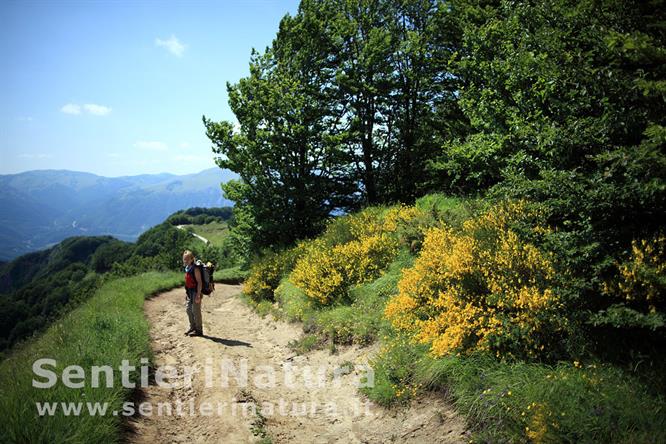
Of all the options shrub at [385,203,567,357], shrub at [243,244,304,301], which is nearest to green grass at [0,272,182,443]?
shrub at [385,203,567,357]

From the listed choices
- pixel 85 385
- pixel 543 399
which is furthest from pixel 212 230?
pixel 543 399

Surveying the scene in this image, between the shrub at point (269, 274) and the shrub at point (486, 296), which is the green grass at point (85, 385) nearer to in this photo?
the shrub at point (486, 296)

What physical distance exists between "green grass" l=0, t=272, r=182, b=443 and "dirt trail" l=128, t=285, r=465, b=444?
0.59 metres

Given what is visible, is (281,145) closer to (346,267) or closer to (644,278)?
(346,267)

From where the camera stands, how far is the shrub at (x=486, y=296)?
5.33 meters

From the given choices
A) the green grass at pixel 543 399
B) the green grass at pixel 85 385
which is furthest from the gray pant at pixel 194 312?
the green grass at pixel 543 399

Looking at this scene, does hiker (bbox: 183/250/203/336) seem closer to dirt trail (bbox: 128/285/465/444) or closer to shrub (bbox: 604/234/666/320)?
dirt trail (bbox: 128/285/465/444)

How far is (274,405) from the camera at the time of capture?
21.6 feet

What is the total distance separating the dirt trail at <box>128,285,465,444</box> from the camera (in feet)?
17.9

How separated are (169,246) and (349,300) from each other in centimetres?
10934

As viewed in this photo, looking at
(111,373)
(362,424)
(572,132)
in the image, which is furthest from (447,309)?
(111,373)

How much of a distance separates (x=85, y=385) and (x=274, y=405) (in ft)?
9.90

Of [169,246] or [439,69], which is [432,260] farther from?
[169,246]

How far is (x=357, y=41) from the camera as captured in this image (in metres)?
20.8
